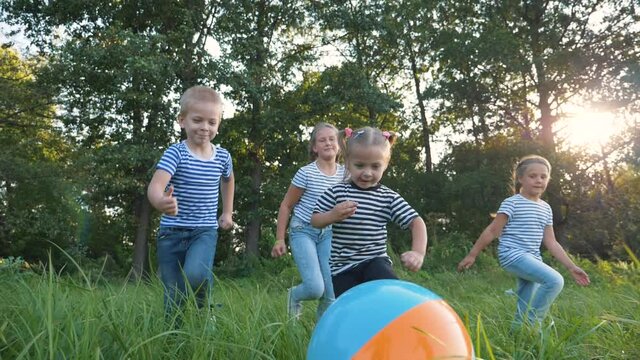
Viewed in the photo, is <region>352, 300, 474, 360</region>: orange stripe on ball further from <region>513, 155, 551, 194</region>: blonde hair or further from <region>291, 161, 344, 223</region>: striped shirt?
<region>513, 155, 551, 194</region>: blonde hair

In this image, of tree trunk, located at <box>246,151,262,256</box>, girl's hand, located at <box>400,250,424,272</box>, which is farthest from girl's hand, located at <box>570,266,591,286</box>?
tree trunk, located at <box>246,151,262,256</box>

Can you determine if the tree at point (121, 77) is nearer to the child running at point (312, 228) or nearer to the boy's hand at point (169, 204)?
Result: the child running at point (312, 228)

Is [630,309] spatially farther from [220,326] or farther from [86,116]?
[86,116]

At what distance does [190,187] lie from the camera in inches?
148

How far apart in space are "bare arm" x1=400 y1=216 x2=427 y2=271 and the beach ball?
2.53ft

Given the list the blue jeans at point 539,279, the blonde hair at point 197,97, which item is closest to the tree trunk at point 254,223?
the blue jeans at point 539,279

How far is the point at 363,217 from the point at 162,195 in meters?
1.18

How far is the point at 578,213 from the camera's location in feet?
65.4

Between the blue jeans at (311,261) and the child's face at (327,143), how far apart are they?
0.58m

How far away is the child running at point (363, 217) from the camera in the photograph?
134 inches

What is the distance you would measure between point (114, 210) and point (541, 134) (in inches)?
607

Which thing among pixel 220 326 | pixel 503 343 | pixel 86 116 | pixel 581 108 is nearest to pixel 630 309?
pixel 503 343

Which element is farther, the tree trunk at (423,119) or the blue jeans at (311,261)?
the tree trunk at (423,119)

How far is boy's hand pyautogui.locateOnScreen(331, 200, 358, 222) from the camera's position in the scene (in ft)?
10.3
